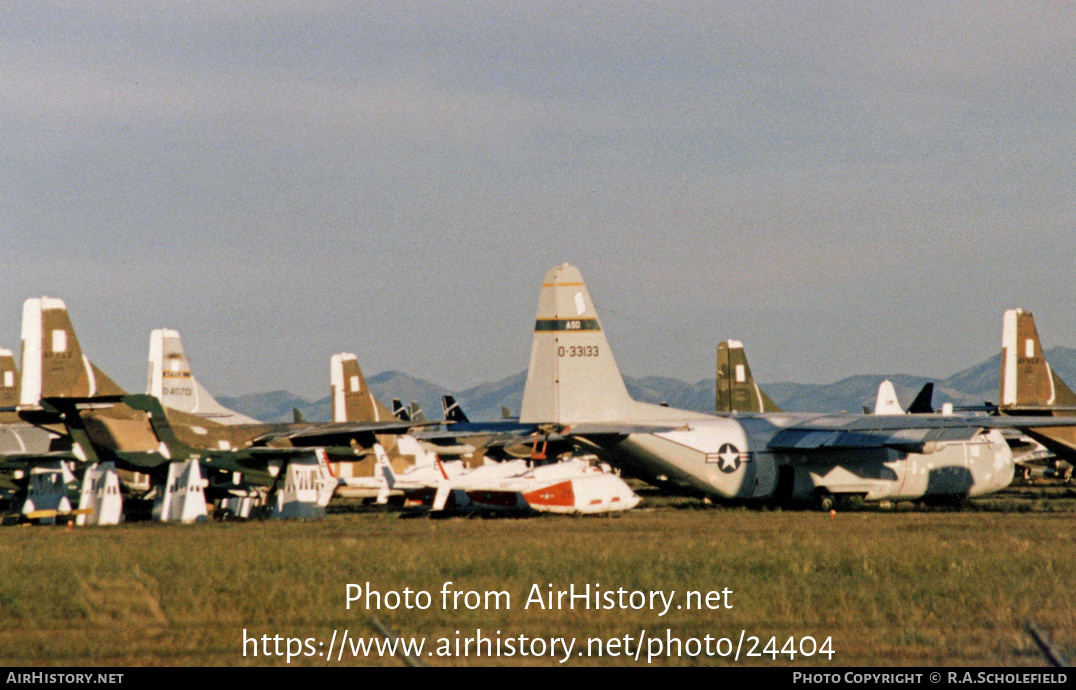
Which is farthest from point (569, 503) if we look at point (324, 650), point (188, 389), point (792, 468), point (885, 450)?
point (188, 389)

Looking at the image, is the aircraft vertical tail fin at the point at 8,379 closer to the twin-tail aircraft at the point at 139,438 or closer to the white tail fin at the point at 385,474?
the twin-tail aircraft at the point at 139,438

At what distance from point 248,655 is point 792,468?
2642 centimetres

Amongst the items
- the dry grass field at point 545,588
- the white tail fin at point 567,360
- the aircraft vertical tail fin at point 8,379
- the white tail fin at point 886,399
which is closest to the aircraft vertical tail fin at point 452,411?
the aircraft vertical tail fin at point 8,379

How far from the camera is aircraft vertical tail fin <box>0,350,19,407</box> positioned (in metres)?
51.0

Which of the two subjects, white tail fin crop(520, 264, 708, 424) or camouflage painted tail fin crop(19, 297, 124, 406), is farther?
camouflage painted tail fin crop(19, 297, 124, 406)

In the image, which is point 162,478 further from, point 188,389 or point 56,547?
point 188,389

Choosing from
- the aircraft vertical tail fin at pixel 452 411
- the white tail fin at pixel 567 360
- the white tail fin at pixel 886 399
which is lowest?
the aircraft vertical tail fin at pixel 452 411

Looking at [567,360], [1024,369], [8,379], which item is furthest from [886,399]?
[8,379]

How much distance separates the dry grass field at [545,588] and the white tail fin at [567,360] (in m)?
4.75

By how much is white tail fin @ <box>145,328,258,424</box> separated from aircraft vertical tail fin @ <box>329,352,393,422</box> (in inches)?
153

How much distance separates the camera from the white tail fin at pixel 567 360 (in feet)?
106

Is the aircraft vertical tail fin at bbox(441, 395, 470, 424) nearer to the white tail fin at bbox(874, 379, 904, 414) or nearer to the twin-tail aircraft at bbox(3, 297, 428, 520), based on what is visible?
the white tail fin at bbox(874, 379, 904, 414)

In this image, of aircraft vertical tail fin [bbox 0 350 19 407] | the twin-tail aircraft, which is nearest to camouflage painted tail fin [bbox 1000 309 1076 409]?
the twin-tail aircraft

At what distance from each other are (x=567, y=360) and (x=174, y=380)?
83.9 feet
